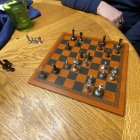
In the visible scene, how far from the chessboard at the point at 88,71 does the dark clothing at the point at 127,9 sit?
0.79 feet

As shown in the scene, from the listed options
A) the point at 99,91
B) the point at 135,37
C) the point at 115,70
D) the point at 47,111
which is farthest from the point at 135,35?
the point at 47,111

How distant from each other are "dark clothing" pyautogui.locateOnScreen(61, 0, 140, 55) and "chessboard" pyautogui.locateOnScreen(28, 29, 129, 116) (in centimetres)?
24

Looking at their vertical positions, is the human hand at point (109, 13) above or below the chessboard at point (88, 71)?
above

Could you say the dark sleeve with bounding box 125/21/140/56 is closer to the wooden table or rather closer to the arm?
the arm

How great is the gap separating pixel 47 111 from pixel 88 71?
22 centimetres

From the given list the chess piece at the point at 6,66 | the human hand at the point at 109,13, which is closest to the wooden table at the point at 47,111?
the chess piece at the point at 6,66

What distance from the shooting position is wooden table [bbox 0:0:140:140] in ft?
1.64

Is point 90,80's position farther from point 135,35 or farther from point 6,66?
point 135,35

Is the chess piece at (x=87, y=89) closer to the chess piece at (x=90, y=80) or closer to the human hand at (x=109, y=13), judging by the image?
the chess piece at (x=90, y=80)

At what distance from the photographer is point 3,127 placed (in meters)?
0.53

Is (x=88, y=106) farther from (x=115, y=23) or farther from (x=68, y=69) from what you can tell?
(x=115, y=23)

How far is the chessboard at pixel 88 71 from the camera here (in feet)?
1.89

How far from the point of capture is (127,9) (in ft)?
3.52

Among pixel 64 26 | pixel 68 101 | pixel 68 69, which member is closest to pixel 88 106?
pixel 68 101
